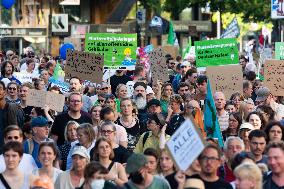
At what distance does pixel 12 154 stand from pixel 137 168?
161cm

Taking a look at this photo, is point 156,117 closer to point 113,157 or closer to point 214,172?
point 113,157

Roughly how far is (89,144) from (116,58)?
→ 30.5 ft

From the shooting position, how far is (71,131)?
1451cm

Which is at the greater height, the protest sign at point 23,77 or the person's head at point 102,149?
the protest sign at point 23,77

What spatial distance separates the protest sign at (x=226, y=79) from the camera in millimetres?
20031

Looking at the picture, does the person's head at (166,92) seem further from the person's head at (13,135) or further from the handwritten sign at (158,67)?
the person's head at (13,135)

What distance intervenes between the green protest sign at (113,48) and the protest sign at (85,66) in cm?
153

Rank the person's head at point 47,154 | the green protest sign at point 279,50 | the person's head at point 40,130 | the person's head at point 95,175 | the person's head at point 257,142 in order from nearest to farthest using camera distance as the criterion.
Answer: the person's head at point 95,175, the person's head at point 47,154, the person's head at point 257,142, the person's head at point 40,130, the green protest sign at point 279,50

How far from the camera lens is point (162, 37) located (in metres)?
57.3

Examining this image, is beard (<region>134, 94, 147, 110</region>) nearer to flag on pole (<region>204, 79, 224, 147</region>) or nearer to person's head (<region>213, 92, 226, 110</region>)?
person's head (<region>213, 92, 226, 110</region>)

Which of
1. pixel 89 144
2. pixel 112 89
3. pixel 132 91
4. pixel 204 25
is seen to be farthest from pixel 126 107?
pixel 204 25

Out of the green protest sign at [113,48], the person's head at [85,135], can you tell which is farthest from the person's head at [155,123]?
the green protest sign at [113,48]

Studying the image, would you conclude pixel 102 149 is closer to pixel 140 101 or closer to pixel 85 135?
pixel 85 135

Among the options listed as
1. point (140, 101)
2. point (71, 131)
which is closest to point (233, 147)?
point (71, 131)
